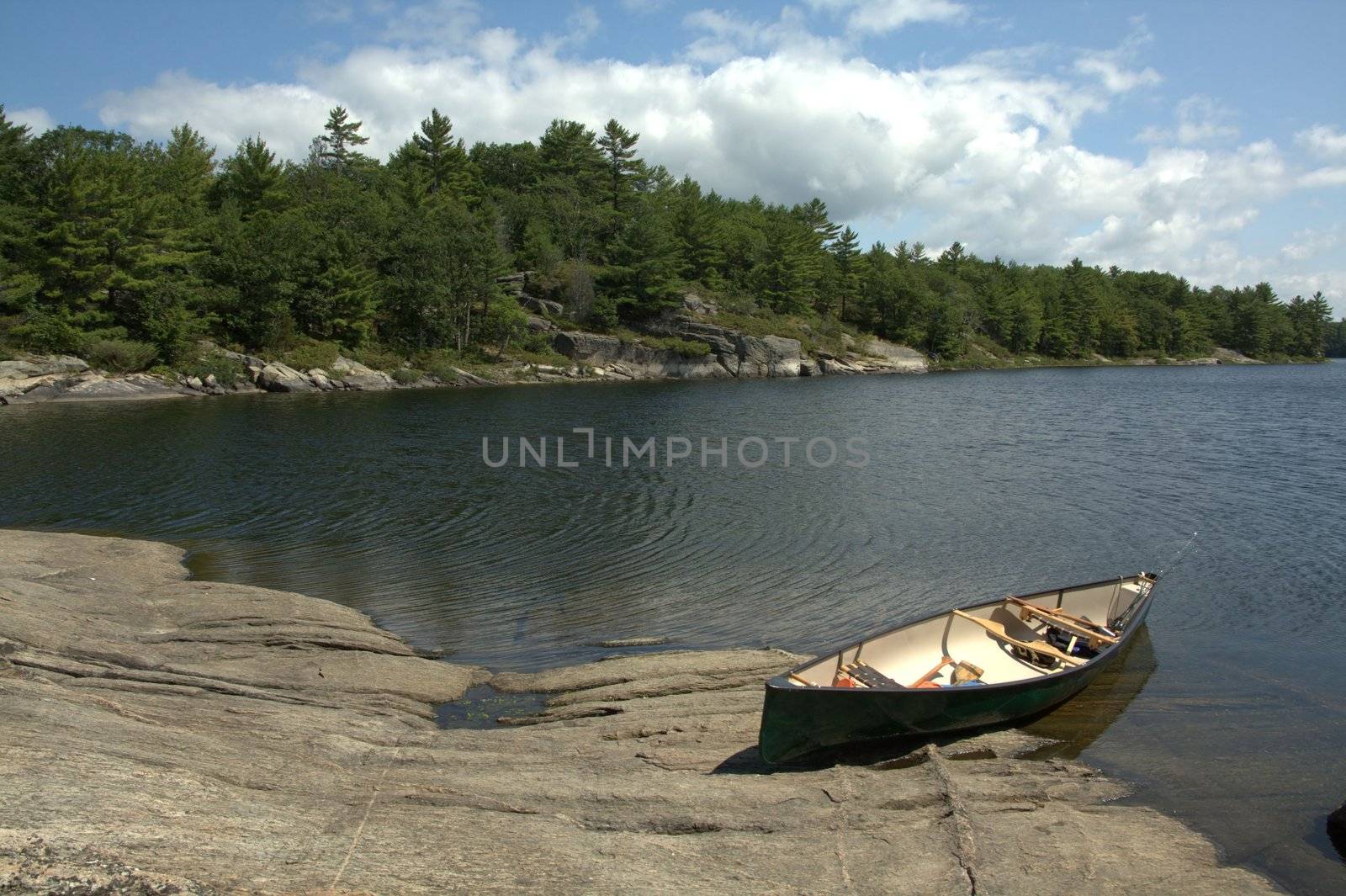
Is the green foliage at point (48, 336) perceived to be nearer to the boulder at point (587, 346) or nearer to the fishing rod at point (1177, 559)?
the boulder at point (587, 346)

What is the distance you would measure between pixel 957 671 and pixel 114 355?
60.6 metres

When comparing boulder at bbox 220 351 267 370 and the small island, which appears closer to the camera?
the small island

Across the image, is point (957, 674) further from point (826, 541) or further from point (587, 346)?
point (587, 346)

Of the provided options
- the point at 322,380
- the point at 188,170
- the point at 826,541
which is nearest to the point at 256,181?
the point at 188,170

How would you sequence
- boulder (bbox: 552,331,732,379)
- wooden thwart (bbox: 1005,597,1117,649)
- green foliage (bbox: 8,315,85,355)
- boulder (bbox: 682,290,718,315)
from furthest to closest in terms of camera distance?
1. boulder (bbox: 682,290,718,315)
2. boulder (bbox: 552,331,732,379)
3. green foliage (bbox: 8,315,85,355)
4. wooden thwart (bbox: 1005,597,1117,649)

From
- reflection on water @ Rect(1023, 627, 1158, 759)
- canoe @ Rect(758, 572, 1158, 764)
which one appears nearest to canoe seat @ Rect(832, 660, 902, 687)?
canoe @ Rect(758, 572, 1158, 764)

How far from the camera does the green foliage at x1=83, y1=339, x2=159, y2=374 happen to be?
54.1m

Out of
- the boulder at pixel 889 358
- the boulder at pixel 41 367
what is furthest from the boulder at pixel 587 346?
the boulder at pixel 41 367

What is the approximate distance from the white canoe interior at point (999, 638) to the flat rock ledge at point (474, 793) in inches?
56.7

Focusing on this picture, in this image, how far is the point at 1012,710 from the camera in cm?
1085

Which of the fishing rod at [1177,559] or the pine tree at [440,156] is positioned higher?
the pine tree at [440,156]

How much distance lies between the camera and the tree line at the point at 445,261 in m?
56.0

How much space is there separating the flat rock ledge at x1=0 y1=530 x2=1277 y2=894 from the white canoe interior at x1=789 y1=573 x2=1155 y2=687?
144 cm

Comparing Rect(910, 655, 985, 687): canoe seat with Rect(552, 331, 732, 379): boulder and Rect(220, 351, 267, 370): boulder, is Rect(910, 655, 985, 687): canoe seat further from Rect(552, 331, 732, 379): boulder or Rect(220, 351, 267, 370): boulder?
Rect(552, 331, 732, 379): boulder
